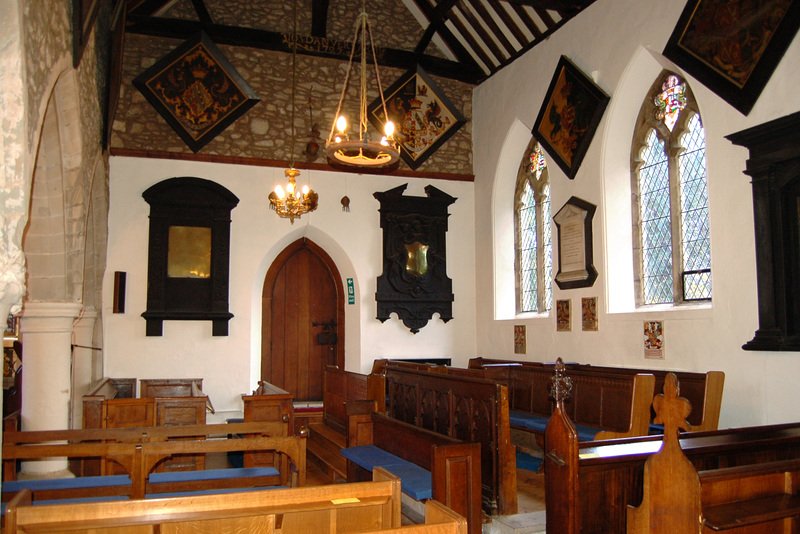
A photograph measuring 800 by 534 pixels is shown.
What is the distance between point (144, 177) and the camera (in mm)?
8195

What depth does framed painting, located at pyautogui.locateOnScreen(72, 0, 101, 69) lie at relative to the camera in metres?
4.30

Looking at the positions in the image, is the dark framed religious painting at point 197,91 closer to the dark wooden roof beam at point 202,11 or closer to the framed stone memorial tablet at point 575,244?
the dark wooden roof beam at point 202,11

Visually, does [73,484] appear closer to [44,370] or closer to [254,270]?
[44,370]

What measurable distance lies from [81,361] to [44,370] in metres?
1.45

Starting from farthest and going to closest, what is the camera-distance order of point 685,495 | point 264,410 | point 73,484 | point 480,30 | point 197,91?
point 480,30
point 197,91
point 264,410
point 73,484
point 685,495

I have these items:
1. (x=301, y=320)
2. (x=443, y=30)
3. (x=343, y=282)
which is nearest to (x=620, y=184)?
(x=443, y=30)

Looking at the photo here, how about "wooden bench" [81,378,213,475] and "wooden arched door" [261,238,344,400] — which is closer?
"wooden bench" [81,378,213,475]

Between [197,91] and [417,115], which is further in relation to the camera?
[417,115]

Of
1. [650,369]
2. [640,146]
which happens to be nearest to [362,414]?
[650,369]

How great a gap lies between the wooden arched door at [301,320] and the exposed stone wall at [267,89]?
5.17ft

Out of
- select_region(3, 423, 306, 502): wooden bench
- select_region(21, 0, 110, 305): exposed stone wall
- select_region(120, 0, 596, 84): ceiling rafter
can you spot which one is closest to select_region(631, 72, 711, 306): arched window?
select_region(120, 0, 596, 84): ceiling rafter

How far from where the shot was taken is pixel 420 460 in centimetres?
430

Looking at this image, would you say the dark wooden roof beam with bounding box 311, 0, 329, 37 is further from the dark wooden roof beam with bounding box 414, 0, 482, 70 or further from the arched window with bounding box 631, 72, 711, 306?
the arched window with bounding box 631, 72, 711, 306

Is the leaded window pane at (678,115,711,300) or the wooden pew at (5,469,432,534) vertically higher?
the leaded window pane at (678,115,711,300)
